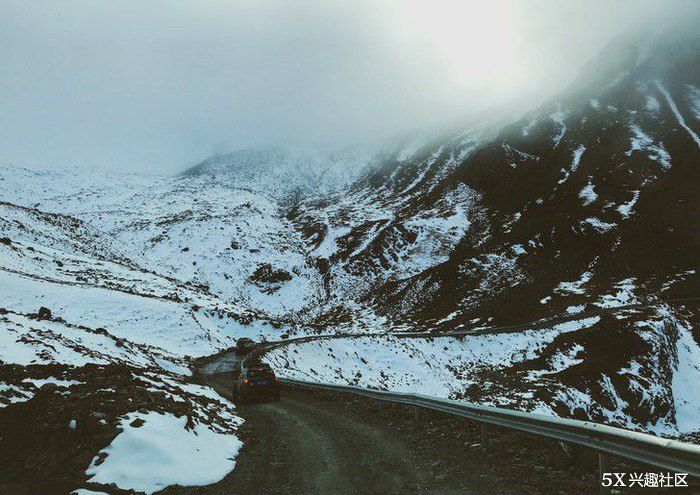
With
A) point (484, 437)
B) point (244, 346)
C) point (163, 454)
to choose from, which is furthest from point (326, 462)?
point (244, 346)

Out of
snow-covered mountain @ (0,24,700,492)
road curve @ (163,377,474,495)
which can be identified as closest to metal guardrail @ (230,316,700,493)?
road curve @ (163,377,474,495)

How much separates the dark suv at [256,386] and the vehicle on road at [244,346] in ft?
63.0

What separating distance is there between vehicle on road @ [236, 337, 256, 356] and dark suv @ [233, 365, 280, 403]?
63.0 feet

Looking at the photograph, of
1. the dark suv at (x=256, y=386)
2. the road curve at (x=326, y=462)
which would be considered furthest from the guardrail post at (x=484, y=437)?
the dark suv at (x=256, y=386)

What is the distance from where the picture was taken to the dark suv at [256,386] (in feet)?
64.7

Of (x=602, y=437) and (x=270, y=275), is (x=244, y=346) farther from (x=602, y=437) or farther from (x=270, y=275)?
(x=270, y=275)

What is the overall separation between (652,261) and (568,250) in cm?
1236

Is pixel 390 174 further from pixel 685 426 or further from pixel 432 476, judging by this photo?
pixel 432 476

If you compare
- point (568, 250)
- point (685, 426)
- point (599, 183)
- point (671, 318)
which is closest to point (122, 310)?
point (685, 426)

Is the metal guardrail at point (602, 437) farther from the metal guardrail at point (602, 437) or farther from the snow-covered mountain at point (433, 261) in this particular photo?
the snow-covered mountain at point (433, 261)

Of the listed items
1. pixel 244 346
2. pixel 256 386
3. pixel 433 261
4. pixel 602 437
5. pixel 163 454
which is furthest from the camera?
pixel 433 261

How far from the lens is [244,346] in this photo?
40312 millimetres

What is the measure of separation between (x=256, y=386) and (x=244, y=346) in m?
21.5

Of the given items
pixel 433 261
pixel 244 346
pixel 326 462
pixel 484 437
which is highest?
pixel 433 261
